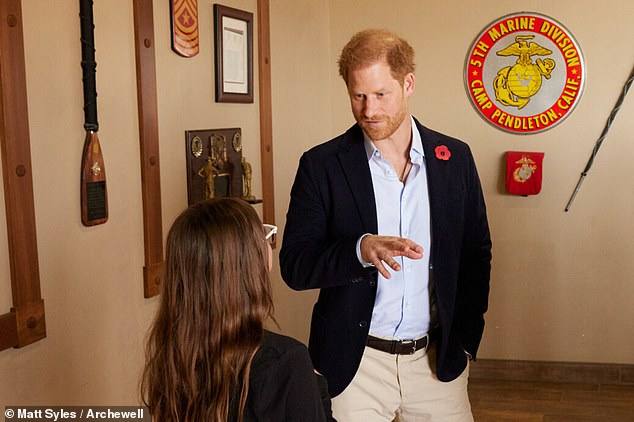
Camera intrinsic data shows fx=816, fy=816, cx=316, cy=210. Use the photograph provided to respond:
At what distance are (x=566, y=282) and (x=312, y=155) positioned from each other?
2.52 m

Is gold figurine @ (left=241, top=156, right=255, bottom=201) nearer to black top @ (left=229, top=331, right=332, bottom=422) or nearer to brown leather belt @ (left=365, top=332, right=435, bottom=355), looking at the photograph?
brown leather belt @ (left=365, top=332, right=435, bottom=355)

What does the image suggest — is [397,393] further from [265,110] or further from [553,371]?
[553,371]

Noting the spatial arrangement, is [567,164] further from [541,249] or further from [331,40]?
[331,40]

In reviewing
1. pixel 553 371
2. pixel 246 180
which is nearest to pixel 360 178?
pixel 246 180

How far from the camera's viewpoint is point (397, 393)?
2.30 meters

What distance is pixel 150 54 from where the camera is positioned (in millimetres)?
2727

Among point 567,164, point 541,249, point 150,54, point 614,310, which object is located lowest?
point 614,310

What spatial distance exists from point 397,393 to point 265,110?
5.71ft

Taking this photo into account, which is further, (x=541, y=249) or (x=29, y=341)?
(x=541, y=249)

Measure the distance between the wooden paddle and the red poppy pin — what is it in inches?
39.6

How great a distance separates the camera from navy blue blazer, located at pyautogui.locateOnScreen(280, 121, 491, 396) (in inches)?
87.3

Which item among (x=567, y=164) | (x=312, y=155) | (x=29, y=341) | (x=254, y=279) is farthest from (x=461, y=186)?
(x=567, y=164)

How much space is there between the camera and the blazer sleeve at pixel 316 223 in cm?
216

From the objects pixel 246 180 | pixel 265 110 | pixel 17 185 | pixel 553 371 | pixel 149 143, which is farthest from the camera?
pixel 553 371
